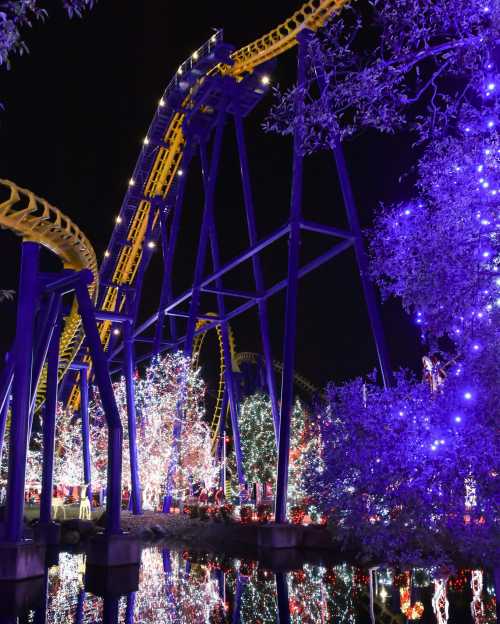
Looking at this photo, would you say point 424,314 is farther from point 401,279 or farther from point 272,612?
point 272,612

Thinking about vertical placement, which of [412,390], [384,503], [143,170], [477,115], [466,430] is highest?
[143,170]

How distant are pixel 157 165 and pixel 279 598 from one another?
1774cm

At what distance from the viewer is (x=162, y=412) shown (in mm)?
22672

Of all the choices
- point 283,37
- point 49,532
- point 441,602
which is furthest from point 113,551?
point 283,37

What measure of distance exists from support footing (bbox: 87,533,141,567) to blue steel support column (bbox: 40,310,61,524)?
2940 mm

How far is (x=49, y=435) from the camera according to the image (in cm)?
1501

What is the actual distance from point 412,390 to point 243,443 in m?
24.6

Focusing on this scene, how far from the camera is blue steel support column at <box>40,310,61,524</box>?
48.2ft

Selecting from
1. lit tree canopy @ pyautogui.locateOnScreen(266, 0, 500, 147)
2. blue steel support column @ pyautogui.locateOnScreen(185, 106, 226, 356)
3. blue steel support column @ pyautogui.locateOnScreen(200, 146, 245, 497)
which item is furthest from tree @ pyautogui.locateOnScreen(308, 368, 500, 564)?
blue steel support column @ pyautogui.locateOnScreen(200, 146, 245, 497)

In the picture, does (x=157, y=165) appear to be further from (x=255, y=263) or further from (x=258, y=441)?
(x=258, y=441)

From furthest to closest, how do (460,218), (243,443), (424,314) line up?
(243,443), (424,314), (460,218)

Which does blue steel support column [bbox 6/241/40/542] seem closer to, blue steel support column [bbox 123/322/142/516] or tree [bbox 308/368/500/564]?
tree [bbox 308/368/500/564]

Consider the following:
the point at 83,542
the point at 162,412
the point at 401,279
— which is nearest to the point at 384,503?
the point at 401,279

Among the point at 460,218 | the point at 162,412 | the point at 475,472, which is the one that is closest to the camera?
the point at 475,472
